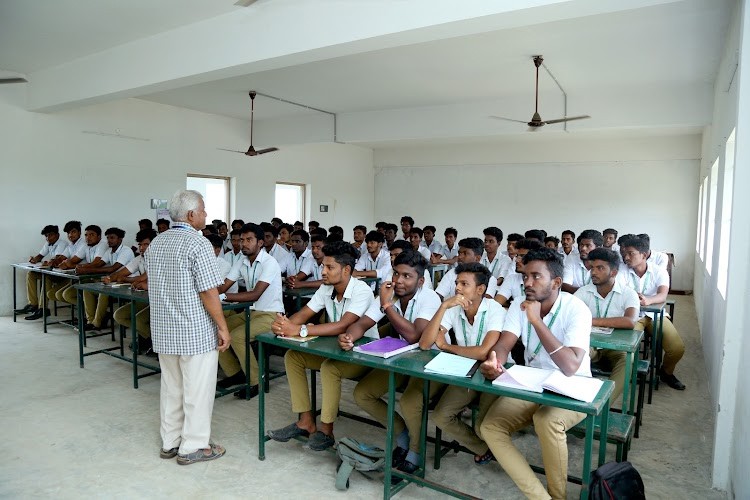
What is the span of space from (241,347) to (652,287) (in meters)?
3.45

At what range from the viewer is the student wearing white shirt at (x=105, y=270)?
18.2 ft

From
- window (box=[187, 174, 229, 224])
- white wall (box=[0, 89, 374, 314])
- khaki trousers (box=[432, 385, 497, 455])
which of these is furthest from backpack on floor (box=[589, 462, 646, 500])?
window (box=[187, 174, 229, 224])

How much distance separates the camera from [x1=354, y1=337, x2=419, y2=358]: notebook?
8.41ft

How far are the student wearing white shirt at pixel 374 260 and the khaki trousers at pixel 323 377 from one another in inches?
111

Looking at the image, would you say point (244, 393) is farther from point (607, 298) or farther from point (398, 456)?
point (607, 298)

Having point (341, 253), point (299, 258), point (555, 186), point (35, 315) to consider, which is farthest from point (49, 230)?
point (555, 186)

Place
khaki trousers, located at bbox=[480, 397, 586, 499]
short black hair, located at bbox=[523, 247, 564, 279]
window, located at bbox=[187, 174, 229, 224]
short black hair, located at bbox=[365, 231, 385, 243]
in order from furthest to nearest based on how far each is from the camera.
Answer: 1. window, located at bbox=[187, 174, 229, 224]
2. short black hair, located at bbox=[365, 231, 385, 243]
3. short black hair, located at bbox=[523, 247, 564, 279]
4. khaki trousers, located at bbox=[480, 397, 586, 499]

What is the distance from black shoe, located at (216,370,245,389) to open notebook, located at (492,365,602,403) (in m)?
2.49

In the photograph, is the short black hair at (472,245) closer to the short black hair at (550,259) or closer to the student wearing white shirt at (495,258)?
the student wearing white shirt at (495,258)

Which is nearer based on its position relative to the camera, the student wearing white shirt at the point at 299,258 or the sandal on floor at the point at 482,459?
the sandal on floor at the point at 482,459

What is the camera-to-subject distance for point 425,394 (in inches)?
106

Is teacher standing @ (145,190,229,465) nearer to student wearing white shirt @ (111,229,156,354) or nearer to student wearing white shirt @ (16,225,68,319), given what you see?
student wearing white shirt @ (111,229,156,354)

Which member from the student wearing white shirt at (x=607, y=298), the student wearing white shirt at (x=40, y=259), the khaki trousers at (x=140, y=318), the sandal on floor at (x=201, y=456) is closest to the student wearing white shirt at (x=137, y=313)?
the khaki trousers at (x=140, y=318)

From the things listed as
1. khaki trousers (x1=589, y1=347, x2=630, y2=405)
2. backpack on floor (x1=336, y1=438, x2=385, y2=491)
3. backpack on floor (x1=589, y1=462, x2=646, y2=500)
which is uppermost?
khaki trousers (x1=589, y1=347, x2=630, y2=405)
